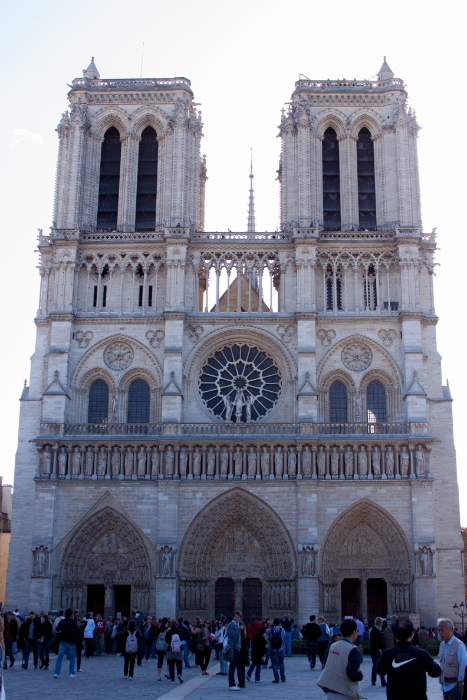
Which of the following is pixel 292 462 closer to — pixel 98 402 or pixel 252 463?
pixel 252 463

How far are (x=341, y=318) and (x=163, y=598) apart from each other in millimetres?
13194

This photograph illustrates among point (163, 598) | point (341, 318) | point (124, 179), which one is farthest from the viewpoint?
point (124, 179)

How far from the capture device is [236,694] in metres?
16.2

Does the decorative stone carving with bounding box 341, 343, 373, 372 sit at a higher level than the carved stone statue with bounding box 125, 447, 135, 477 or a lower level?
higher

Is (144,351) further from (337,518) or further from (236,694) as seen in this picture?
(236,694)

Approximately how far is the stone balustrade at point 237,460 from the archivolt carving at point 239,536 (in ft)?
3.61

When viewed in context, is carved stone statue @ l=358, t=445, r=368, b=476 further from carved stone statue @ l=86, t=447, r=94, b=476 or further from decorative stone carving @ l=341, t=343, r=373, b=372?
carved stone statue @ l=86, t=447, r=94, b=476

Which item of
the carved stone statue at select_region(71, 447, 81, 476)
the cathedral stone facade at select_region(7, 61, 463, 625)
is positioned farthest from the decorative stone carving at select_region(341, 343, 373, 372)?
the carved stone statue at select_region(71, 447, 81, 476)

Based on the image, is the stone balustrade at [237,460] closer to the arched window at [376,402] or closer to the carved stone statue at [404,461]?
the carved stone statue at [404,461]

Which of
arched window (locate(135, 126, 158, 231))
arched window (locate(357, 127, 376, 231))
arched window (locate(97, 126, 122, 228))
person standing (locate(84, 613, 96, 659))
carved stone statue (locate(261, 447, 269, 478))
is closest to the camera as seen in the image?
person standing (locate(84, 613, 96, 659))

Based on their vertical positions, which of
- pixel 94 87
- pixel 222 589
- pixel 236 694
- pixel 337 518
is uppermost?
pixel 94 87

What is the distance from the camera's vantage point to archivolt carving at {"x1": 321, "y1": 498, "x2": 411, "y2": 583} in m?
32.6

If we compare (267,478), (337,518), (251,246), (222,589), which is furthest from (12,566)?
(251,246)

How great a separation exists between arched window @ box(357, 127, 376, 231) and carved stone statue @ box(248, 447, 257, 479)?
11471 mm
